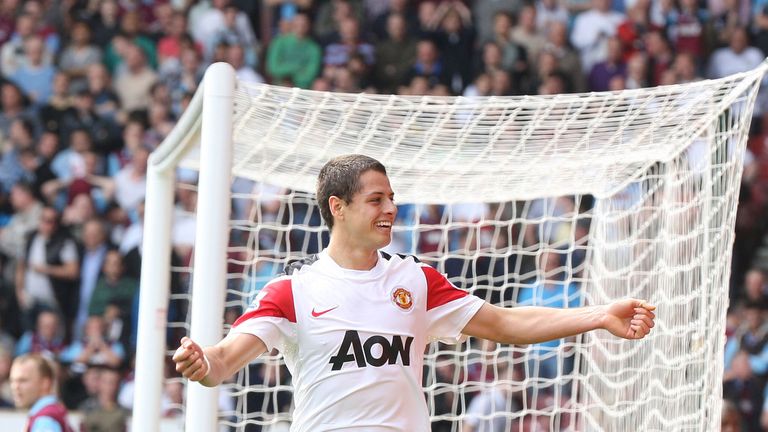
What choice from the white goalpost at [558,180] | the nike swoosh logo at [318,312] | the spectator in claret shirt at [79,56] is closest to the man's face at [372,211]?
the nike swoosh logo at [318,312]

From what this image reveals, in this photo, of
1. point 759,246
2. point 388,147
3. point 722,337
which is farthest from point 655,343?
point 759,246

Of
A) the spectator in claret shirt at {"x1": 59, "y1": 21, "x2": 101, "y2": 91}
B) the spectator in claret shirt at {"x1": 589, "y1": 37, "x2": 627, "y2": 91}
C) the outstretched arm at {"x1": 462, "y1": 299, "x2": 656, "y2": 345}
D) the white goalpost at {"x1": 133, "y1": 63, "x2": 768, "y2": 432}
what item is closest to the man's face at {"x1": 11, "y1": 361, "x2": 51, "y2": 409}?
the white goalpost at {"x1": 133, "y1": 63, "x2": 768, "y2": 432}

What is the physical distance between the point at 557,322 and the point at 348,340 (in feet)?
2.38

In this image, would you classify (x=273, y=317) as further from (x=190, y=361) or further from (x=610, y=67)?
(x=610, y=67)

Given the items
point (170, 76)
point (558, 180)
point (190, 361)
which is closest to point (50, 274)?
point (170, 76)

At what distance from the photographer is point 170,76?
13219mm

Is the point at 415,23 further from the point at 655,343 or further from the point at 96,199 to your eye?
the point at 655,343

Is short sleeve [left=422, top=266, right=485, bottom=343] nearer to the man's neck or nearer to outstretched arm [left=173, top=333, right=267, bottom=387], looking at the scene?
the man's neck

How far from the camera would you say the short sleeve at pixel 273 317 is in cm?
432

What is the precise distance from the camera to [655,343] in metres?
6.72

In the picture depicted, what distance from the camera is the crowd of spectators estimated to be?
10.9m

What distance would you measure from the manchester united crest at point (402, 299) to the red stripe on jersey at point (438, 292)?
0.12 metres

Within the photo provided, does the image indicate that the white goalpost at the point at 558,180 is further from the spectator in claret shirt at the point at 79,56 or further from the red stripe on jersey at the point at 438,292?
the spectator in claret shirt at the point at 79,56

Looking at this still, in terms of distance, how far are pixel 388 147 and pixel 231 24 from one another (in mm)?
7534
